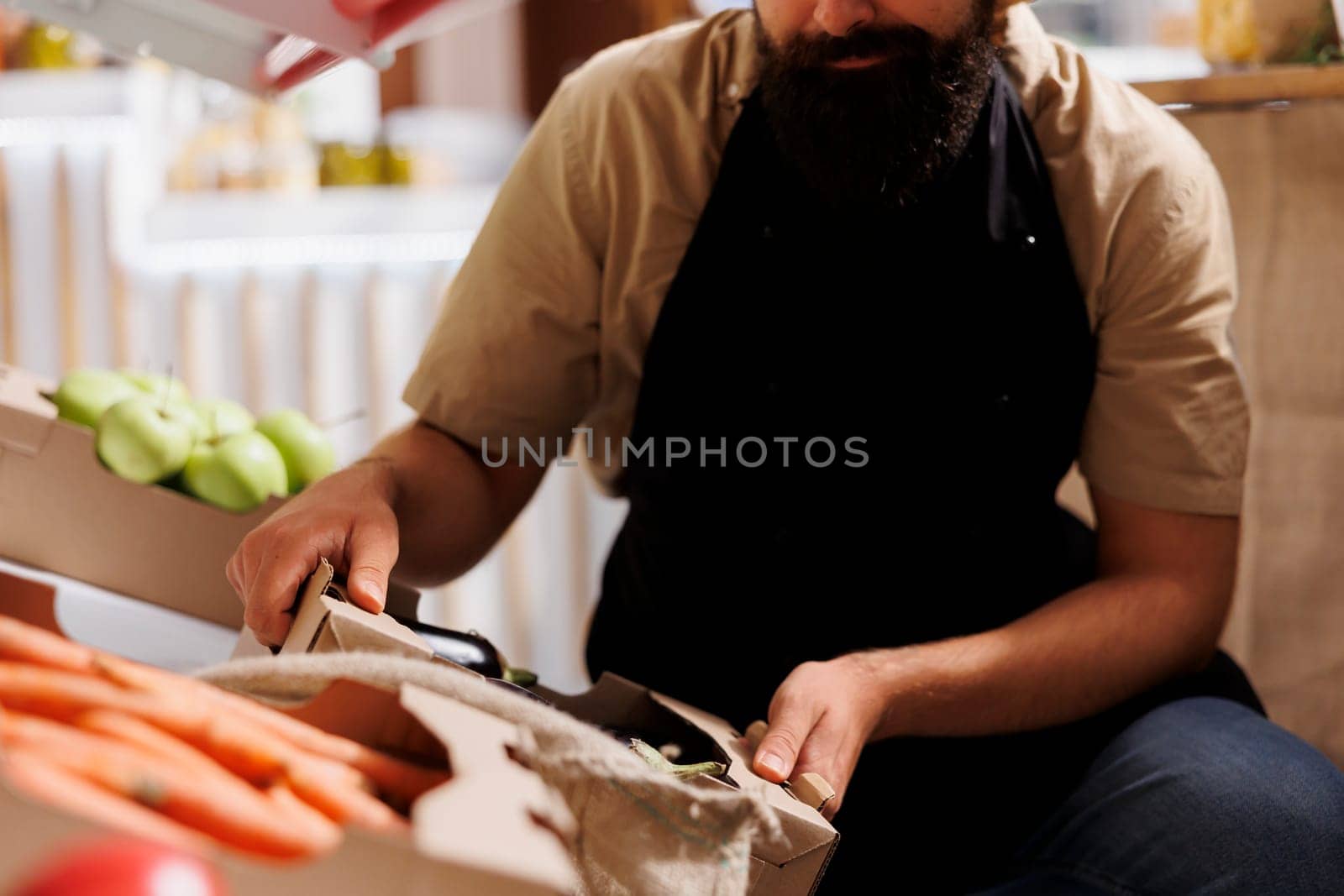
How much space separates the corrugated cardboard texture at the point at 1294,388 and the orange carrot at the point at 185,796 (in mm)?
1203

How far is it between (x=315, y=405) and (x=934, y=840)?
1.45 m

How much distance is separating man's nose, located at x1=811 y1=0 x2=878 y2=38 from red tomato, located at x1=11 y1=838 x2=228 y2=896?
83cm

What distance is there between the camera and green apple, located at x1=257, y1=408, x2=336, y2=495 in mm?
1162

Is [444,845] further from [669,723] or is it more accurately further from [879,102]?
[879,102]

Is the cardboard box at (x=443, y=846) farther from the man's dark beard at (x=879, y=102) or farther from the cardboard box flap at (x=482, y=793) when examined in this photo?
the man's dark beard at (x=879, y=102)

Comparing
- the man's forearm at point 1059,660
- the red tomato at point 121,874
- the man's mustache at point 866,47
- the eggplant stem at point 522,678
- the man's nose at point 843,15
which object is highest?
the man's nose at point 843,15

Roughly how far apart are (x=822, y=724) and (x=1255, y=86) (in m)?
0.88

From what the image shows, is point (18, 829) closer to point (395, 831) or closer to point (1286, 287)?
point (395, 831)

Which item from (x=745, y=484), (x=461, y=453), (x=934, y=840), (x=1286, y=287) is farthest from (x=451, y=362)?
(x=1286, y=287)

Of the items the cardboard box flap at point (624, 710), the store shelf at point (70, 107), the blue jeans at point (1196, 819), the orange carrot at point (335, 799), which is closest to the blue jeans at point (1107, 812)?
the blue jeans at point (1196, 819)

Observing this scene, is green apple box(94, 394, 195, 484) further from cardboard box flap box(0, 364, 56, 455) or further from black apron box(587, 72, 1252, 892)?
black apron box(587, 72, 1252, 892)

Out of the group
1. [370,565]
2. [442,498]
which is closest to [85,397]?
[442,498]

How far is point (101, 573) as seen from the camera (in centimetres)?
103

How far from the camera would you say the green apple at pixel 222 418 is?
115cm
